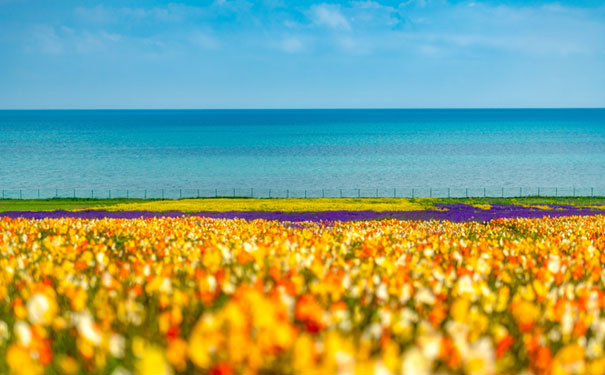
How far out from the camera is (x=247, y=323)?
3734mm

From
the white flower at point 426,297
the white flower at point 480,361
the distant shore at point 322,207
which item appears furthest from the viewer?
the distant shore at point 322,207

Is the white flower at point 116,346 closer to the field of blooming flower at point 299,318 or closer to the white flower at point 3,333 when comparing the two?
the field of blooming flower at point 299,318

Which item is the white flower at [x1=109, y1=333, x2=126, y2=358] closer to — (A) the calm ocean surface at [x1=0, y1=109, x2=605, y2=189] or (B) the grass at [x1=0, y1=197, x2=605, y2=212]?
(B) the grass at [x1=0, y1=197, x2=605, y2=212]

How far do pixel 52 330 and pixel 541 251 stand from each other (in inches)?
279

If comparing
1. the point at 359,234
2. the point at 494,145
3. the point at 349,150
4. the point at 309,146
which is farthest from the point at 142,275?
the point at 494,145

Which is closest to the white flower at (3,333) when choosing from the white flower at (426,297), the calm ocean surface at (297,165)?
the white flower at (426,297)

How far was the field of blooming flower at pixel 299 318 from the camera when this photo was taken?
343 centimetres

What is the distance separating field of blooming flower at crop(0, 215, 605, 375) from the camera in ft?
11.2

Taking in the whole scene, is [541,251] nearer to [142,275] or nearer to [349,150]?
[142,275]

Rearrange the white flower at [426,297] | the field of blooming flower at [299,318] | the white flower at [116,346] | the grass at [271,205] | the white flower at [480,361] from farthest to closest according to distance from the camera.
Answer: the grass at [271,205]
the white flower at [426,297]
the white flower at [116,346]
the field of blooming flower at [299,318]
the white flower at [480,361]

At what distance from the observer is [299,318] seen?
390cm

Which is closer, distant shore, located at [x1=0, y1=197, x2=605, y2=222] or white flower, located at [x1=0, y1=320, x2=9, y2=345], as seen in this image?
white flower, located at [x1=0, y1=320, x2=9, y2=345]

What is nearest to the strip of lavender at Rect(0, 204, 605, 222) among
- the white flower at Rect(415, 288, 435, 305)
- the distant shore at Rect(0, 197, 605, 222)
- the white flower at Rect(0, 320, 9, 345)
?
the distant shore at Rect(0, 197, 605, 222)

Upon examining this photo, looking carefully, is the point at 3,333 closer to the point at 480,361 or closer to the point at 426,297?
the point at 426,297
